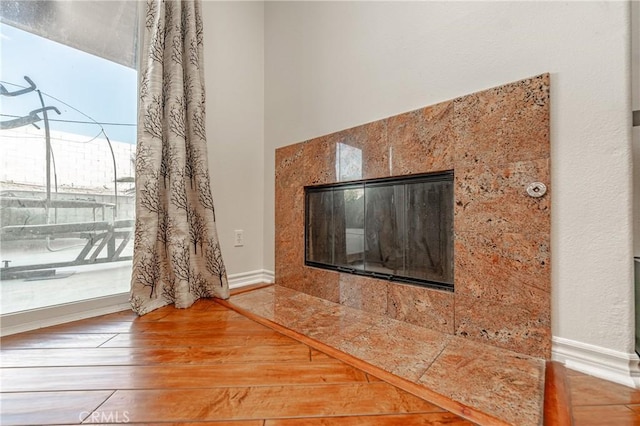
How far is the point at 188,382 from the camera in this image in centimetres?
85

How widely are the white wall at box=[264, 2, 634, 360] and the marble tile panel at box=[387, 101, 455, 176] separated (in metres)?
0.07

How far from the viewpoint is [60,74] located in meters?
1.34

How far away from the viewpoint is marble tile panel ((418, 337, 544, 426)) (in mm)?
731

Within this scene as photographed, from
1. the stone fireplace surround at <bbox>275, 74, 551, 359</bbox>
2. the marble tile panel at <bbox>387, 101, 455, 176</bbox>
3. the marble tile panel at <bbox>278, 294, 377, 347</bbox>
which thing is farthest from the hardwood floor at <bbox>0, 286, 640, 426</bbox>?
the marble tile panel at <bbox>387, 101, 455, 176</bbox>

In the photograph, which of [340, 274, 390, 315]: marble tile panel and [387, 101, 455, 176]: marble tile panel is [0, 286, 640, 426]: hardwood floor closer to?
[340, 274, 390, 315]: marble tile panel

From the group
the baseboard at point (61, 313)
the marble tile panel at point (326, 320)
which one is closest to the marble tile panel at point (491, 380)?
the marble tile panel at point (326, 320)

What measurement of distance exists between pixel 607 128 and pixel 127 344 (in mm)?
1885

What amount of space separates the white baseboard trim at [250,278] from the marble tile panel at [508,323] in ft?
4.23

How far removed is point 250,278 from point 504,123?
174cm

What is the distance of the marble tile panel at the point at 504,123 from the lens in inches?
39.1

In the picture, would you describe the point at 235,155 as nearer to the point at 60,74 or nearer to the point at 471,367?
the point at 60,74

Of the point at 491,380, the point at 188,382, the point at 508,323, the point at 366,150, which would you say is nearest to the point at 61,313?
the point at 188,382

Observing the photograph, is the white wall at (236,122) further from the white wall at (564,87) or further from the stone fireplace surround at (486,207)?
the stone fireplace surround at (486,207)

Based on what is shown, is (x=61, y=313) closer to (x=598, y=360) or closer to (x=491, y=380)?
(x=491, y=380)
